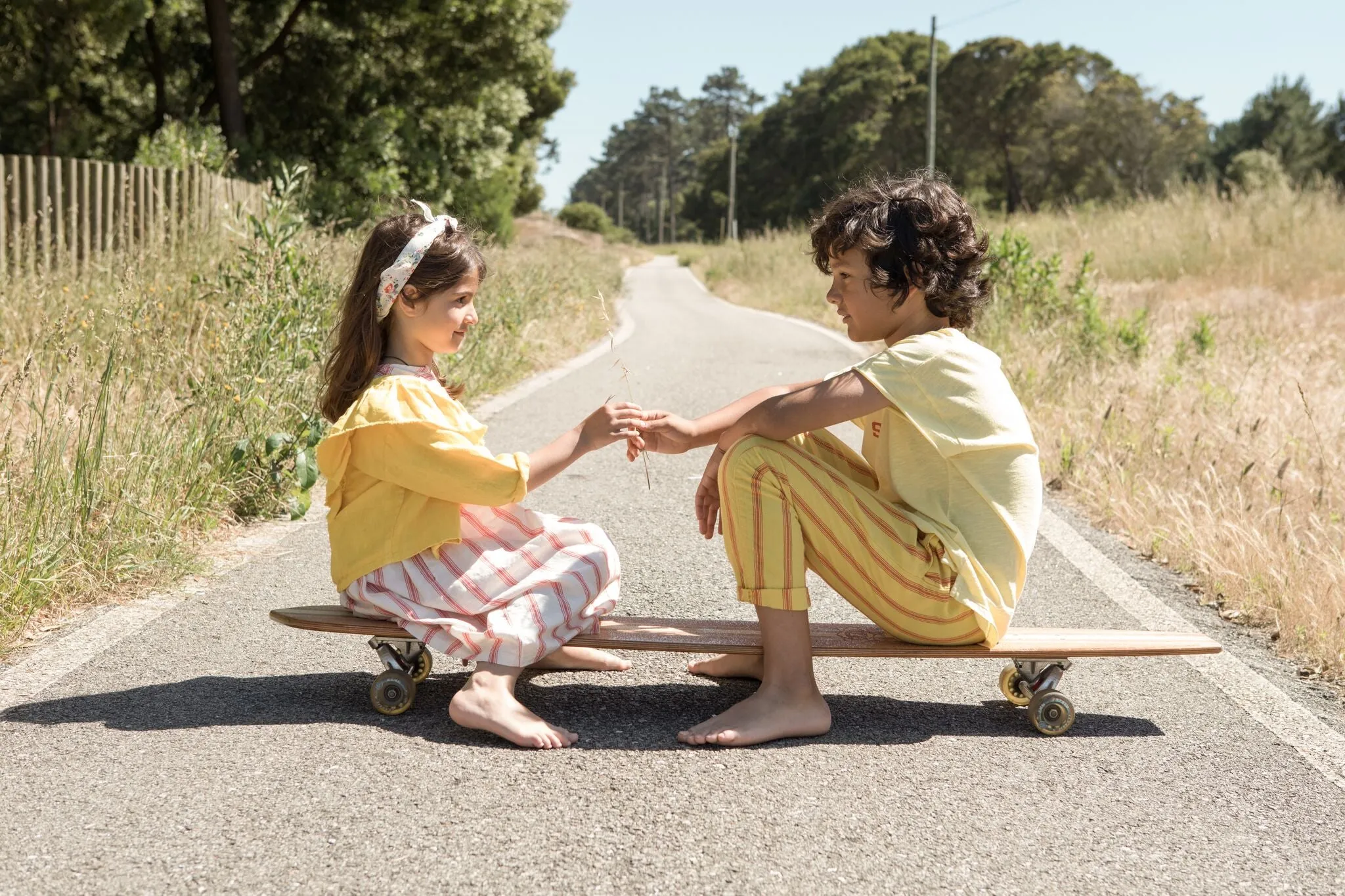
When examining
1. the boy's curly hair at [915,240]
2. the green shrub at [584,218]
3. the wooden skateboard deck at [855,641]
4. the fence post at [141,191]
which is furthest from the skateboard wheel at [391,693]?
the green shrub at [584,218]

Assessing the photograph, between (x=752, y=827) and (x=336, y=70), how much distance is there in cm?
2325

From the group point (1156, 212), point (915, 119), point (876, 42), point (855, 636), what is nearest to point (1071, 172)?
point (915, 119)

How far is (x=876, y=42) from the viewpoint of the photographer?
7244cm

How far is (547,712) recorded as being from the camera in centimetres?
348

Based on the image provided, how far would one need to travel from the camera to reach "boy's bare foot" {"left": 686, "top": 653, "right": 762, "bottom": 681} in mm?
3740

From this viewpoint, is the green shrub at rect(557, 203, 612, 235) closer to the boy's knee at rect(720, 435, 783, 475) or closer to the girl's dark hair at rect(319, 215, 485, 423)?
the girl's dark hair at rect(319, 215, 485, 423)

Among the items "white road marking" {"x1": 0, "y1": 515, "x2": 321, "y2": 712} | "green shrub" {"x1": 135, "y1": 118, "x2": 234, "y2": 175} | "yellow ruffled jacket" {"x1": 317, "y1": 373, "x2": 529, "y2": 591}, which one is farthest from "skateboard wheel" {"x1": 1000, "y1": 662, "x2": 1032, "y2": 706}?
"green shrub" {"x1": 135, "y1": 118, "x2": 234, "y2": 175}

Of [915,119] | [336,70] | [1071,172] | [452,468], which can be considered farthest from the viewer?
[915,119]

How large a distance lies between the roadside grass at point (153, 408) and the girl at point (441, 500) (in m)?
1.30

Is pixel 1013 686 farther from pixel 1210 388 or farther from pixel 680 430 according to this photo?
pixel 1210 388

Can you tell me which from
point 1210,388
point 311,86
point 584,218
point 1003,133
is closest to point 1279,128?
point 1003,133

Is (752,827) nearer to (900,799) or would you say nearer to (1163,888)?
(900,799)

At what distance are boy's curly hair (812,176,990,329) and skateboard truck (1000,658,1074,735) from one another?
3.17 feet

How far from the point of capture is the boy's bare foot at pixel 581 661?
12.5 feet
